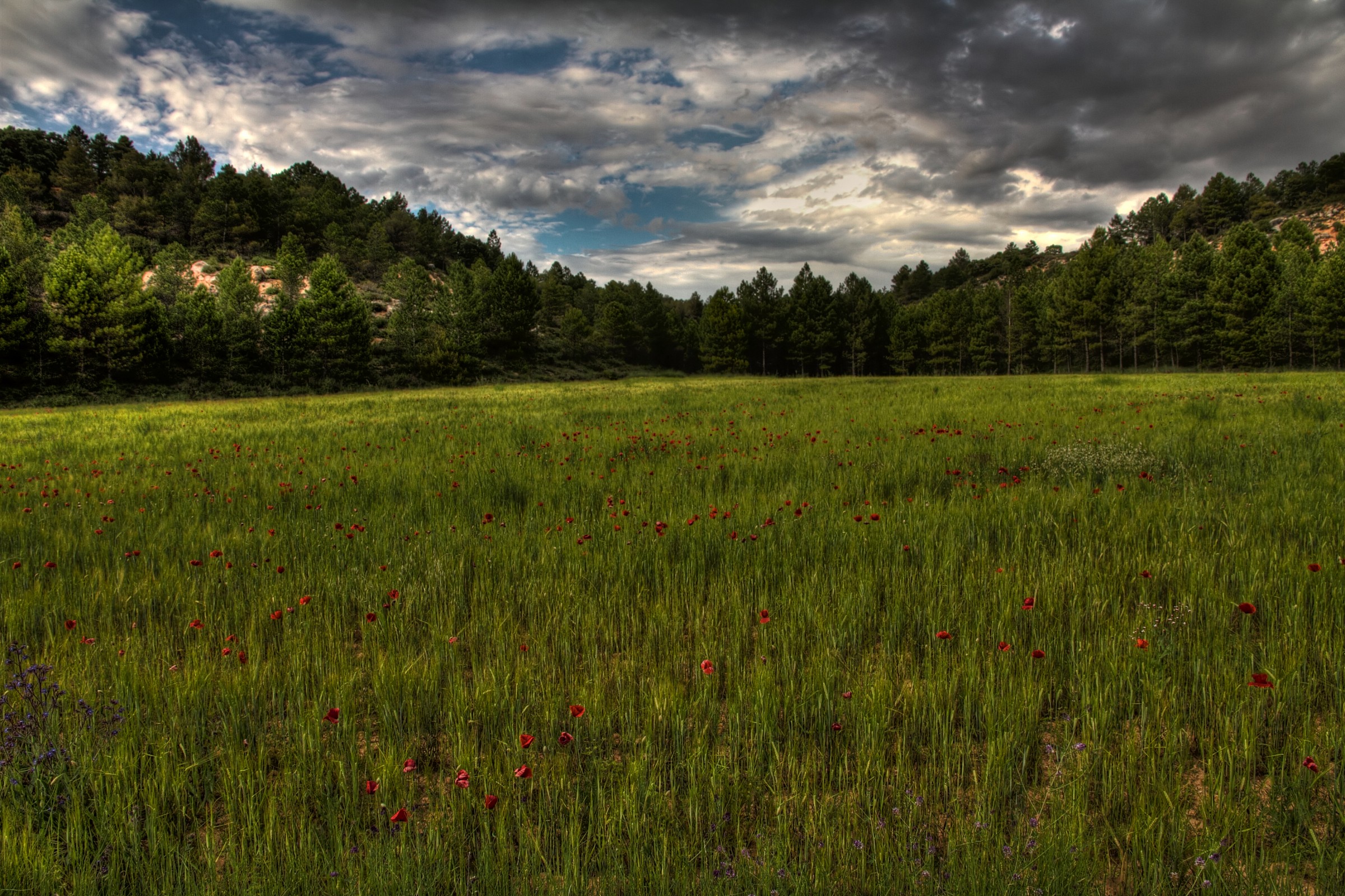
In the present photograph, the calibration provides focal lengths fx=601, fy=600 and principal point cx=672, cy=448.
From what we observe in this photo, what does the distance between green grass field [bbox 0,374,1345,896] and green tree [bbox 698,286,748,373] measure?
70744mm

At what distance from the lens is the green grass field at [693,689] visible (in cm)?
191

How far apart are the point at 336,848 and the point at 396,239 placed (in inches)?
4596

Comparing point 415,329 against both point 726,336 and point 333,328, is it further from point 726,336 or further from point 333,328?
point 726,336

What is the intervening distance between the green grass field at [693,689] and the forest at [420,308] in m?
49.6

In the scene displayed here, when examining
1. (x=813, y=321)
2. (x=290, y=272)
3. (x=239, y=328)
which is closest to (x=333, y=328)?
(x=239, y=328)

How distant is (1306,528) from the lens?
4.72m

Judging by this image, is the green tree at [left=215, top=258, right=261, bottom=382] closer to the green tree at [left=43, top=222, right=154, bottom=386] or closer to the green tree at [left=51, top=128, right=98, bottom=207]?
the green tree at [left=43, top=222, right=154, bottom=386]

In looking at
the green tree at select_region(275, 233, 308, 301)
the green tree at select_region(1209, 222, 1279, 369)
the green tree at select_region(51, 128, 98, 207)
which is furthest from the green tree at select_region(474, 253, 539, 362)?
the green tree at select_region(1209, 222, 1279, 369)

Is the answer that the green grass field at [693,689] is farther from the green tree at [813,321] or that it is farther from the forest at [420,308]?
the green tree at [813,321]

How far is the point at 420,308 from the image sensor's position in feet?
194

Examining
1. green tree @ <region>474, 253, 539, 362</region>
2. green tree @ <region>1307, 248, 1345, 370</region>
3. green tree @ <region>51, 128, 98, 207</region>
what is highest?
green tree @ <region>51, 128, 98, 207</region>

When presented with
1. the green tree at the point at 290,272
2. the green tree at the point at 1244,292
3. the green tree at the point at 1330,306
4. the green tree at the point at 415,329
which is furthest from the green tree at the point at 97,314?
the green tree at the point at 1330,306

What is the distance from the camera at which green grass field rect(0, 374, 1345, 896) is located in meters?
1.91

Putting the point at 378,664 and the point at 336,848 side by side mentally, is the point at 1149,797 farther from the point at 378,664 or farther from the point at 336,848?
the point at 378,664
